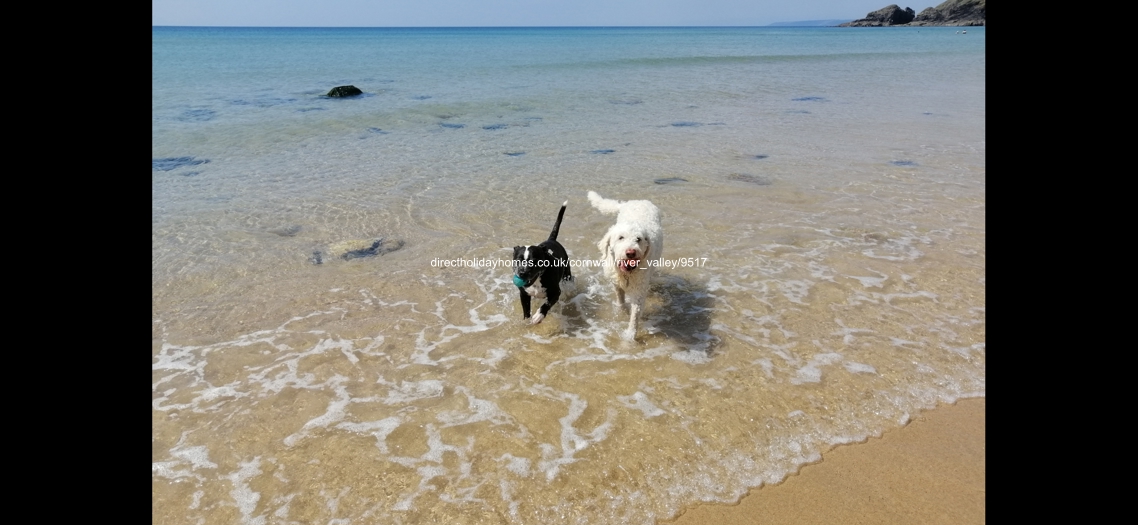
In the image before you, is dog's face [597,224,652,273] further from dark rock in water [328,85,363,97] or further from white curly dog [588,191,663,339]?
dark rock in water [328,85,363,97]

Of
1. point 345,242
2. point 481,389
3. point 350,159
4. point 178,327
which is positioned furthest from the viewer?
point 350,159

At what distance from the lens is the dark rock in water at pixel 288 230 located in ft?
26.3

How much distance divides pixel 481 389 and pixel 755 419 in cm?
208

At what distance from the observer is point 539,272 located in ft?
17.2

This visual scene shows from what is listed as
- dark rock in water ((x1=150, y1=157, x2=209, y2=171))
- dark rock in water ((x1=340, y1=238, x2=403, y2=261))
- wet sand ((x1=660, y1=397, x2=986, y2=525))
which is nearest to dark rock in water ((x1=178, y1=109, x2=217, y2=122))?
dark rock in water ((x1=150, y1=157, x2=209, y2=171))

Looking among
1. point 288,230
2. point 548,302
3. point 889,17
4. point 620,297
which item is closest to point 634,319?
point 620,297

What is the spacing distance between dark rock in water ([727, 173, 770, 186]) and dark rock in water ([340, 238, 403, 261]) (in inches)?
238

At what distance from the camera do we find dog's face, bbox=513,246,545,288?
16.6 ft

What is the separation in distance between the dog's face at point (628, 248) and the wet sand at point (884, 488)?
2059mm

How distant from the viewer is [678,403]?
432 cm

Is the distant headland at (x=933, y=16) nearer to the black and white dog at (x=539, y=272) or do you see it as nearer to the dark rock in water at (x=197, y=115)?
the dark rock in water at (x=197, y=115)
